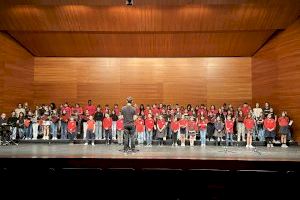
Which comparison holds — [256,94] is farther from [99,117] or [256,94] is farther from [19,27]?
[19,27]

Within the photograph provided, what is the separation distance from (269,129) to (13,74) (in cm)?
1151

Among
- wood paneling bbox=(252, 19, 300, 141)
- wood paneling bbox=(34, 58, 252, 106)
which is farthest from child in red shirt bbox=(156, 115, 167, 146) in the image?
wood paneling bbox=(252, 19, 300, 141)

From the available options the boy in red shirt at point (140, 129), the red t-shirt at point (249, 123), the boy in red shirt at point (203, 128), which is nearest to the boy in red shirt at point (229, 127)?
the red t-shirt at point (249, 123)

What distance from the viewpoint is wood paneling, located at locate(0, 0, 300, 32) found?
41.0ft

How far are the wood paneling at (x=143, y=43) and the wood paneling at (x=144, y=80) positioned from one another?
0.56 m

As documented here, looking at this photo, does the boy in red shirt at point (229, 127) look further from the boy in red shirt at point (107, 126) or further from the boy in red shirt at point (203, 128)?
the boy in red shirt at point (107, 126)

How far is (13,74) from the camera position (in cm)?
1569

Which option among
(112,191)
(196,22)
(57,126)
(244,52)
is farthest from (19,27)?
(112,191)

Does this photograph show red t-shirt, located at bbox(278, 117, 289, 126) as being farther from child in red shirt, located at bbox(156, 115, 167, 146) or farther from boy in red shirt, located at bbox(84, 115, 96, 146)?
boy in red shirt, located at bbox(84, 115, 96, 146)

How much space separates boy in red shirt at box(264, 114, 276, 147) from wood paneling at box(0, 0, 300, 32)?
3.85 m

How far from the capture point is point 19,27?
46.4ft

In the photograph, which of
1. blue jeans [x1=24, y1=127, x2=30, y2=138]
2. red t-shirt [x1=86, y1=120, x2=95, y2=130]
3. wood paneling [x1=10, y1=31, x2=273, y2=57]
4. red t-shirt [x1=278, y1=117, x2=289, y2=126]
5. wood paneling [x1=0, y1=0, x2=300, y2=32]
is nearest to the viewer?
wood paneling [x1=0, y1=0, x2=300, y2=32]

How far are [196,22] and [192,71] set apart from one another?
443 cm

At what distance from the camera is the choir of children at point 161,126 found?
12820 millimetres
